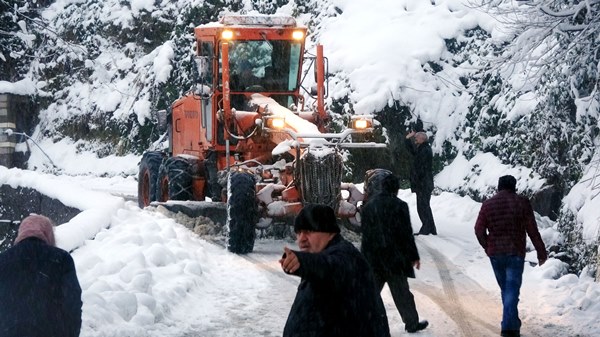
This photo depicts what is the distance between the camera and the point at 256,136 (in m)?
14.1

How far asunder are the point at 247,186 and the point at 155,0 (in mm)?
19414

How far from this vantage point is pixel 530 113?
53.8 feet

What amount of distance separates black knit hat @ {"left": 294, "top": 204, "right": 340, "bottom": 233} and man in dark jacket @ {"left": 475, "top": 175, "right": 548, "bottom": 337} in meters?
4.13

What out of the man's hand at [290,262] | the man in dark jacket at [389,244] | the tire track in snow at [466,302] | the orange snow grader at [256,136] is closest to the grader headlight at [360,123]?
the orange snow grader at [256,136]

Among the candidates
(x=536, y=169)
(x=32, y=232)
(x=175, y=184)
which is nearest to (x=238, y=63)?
(x=175, y=184)

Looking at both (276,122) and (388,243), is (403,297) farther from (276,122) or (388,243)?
(276,122)

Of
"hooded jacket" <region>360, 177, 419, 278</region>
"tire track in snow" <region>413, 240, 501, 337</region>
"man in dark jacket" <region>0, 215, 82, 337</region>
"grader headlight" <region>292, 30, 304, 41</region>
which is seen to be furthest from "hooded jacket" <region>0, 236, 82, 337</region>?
"grader headlight" <region>292, 30, 304, 41</region>

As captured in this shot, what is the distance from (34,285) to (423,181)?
9657 mm

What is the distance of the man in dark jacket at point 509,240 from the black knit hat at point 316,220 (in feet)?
13.6

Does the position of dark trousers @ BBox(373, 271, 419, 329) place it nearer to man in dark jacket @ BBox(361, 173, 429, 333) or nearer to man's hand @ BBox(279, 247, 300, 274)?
man in dark jacket @ BBox(361, 173, 429, 333)

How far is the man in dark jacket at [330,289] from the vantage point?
4090 millimetres

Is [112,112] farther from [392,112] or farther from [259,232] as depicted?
[259,232]

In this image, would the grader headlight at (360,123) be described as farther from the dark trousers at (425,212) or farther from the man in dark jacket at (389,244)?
the man in dark jacket at (389,244)

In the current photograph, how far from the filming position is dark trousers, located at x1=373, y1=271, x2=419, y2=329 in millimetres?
7777
